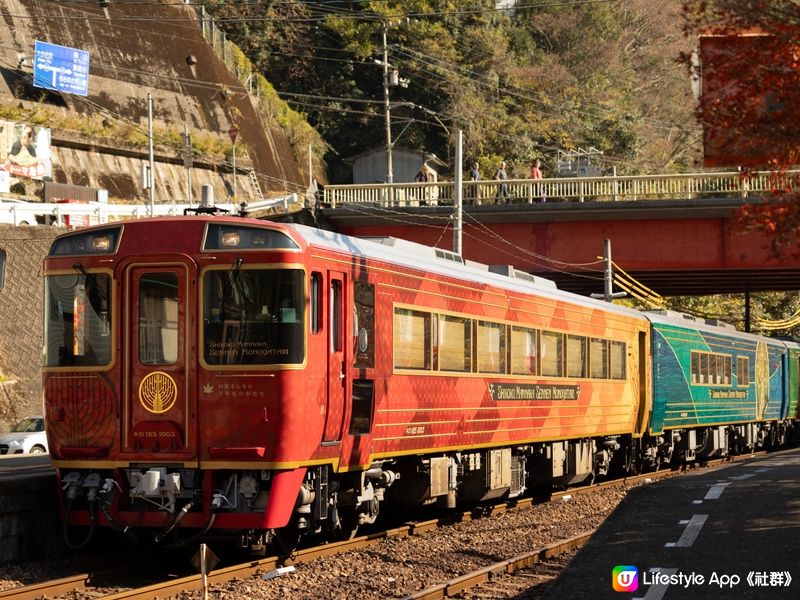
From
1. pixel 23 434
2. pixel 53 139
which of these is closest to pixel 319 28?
pixel 53 139

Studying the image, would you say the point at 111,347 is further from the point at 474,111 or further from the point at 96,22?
the point at 474,111

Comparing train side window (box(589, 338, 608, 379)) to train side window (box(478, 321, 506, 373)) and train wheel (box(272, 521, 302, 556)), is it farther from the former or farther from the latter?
train wheel (box(272, 521, 302, 556))

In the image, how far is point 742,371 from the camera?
3097 cm

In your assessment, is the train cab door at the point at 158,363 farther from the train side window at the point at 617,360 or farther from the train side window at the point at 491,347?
the train side window at the point at 617,360

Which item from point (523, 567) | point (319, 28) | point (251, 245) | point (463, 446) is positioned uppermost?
point (319, 28)

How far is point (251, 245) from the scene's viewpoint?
1236 cm

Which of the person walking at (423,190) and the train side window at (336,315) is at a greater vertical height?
the person walking at (423,190)

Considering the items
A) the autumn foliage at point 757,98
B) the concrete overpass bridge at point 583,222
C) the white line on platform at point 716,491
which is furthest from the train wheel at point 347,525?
the concrete overpass bridge at point 583,222

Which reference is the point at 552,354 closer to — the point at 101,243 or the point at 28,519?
the point at 101,243

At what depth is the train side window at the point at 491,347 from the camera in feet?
54.6

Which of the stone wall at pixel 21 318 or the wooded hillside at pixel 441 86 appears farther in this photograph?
the wooded hillside at pixel 441 86

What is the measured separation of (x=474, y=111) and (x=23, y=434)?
47.9 m

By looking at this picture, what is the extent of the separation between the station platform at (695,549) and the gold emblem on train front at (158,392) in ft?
12.7

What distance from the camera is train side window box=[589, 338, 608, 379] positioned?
21.2 metres
